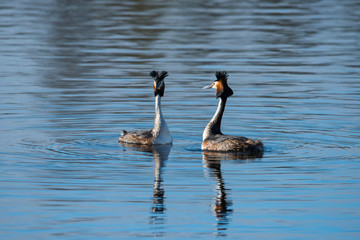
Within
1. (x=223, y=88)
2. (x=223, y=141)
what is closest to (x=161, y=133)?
(x=223, y=141)

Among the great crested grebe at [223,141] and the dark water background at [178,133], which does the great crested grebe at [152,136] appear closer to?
the dark water background at [178,133]

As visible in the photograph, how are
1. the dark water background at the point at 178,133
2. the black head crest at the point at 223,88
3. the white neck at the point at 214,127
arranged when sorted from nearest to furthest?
the dark water background at the point at 178,133 → the white neck at the point at 214,127 → the black head crest at the point at 223,88

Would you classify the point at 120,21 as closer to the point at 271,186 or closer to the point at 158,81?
the point at 158,81

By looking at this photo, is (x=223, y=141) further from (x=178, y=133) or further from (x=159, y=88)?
(x=178, y=133)

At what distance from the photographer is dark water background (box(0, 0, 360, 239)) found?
11.7 metres

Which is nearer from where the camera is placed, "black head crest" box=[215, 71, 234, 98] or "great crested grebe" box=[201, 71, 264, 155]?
"great crested grebe" box=[201, 71, 264, 155]

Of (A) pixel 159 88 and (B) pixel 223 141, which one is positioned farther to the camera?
(A) pixel 159 88

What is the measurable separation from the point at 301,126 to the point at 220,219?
749 cm

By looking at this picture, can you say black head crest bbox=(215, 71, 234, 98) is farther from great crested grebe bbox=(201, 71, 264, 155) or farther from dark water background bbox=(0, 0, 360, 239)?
dark water background bbox=(0, 0, 360, 239)

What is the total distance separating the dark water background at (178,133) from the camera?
1172 centimetres

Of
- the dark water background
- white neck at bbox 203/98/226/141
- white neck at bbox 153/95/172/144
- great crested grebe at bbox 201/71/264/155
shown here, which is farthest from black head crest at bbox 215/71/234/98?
white neck at bbox 153/95/172/144

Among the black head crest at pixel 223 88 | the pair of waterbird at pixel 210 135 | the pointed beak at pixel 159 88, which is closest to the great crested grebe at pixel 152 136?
the pair of waterbird at pixel 210 135

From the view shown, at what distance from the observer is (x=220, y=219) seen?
11734 millimetres

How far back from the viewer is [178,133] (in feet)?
60.5
